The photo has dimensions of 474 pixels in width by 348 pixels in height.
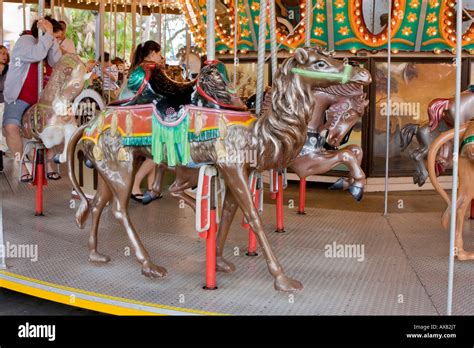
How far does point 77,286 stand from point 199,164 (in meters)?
1.12

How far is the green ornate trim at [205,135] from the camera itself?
13.1 feet

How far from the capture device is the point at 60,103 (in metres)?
6.18

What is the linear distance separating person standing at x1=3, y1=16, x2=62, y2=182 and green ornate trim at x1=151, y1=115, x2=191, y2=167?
2788 mm

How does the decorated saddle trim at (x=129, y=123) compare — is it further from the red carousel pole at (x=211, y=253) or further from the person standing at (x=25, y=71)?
the person standing at (x=25, y=71)

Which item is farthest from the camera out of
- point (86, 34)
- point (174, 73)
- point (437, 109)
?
point (86, 34)

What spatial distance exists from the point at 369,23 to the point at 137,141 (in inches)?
184

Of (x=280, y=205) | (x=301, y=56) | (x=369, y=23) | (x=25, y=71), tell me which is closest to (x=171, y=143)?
(x=301, y=56)

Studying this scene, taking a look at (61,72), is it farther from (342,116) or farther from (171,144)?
(342,116)

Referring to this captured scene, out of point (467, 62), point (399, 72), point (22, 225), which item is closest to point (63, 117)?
point (22, 225)

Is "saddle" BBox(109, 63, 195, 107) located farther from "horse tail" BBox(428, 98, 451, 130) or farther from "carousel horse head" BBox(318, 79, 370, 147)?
"horse tail" BBox(428, 98, 451, 130)

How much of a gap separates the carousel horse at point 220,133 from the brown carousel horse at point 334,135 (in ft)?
3.43

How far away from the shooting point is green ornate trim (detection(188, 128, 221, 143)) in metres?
3.98

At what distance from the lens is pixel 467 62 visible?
851 cm

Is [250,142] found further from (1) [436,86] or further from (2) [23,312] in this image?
(1) [436,86]
